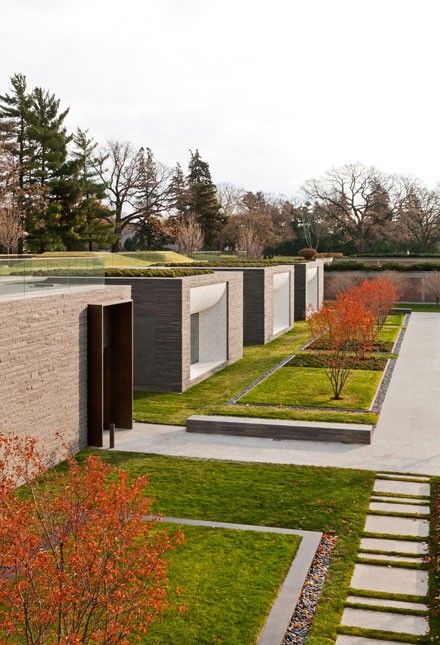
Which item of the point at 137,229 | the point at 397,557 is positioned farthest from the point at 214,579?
the point at 137,229

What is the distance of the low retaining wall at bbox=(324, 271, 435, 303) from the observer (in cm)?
4681

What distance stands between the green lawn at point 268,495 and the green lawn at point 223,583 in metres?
0.16

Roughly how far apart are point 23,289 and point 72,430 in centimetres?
303

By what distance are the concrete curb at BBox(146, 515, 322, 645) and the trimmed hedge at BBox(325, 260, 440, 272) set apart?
39.7 metres

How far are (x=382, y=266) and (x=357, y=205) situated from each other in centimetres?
1936

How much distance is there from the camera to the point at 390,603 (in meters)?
8.06

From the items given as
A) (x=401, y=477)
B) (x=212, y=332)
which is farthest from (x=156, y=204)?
(x=401, y=477)

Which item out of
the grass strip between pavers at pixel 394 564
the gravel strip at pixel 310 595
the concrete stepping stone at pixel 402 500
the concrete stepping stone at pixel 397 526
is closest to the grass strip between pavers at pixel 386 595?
the gravel strip at pixel 310 595

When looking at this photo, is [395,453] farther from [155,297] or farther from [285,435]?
[155,297]

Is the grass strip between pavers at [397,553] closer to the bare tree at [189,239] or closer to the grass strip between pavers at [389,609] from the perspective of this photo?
the grass strip between pavers at [389,609]

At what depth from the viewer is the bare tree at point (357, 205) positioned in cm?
6538

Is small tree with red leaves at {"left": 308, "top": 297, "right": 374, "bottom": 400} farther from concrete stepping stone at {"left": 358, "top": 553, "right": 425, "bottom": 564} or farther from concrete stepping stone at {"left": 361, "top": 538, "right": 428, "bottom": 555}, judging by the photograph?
concrete stepping stone at {"left": 358, "top": 553, "right": 425, "bottom": 564}

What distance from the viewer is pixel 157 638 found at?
23.7 feet

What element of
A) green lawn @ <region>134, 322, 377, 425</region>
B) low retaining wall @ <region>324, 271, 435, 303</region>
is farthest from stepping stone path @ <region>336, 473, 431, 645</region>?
low retaining wall @ <region>324, 271, 435, 303</region>
